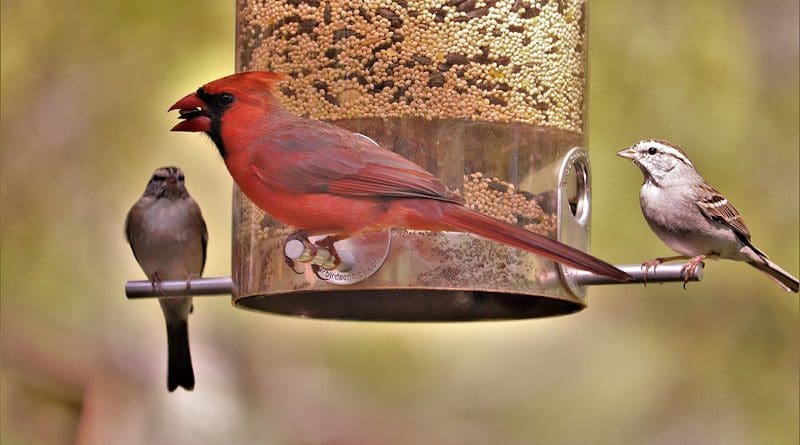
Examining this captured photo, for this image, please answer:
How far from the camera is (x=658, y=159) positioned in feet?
23.6

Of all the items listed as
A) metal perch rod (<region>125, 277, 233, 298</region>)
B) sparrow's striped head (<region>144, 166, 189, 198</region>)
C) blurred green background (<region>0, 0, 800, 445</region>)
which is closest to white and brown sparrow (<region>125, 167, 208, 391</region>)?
sparrow's striped head (<region>144, 166, 189, 198</region>)

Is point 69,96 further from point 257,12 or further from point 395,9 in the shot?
point 395,9

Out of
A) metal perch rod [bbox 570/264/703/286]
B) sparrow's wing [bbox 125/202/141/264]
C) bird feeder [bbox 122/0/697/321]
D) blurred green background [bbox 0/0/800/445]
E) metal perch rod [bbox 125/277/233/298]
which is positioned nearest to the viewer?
metal perch rod [bbox 570/264/703/286]

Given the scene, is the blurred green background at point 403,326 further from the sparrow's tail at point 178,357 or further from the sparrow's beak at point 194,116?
the sparrow's beak at point 194,116

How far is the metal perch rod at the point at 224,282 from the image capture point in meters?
6.01

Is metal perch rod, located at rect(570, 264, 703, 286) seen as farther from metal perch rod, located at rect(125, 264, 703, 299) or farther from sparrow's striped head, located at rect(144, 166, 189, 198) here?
sparrow's striped head, located at rect(144, 166, 189, 198)

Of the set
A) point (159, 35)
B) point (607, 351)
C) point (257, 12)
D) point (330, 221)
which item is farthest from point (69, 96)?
point (330, 221)

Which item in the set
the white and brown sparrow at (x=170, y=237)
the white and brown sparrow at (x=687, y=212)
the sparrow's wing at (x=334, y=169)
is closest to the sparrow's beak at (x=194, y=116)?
the sparrow's wing at (x=334, y=169)

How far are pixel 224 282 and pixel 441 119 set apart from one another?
1100mm

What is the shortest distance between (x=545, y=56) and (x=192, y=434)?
118 inches

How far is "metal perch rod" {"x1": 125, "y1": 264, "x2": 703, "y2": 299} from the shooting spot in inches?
237

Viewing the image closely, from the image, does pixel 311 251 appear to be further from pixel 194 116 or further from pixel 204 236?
pixel 204 236

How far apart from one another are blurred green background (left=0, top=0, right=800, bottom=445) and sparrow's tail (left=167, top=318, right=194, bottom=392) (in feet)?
0.58

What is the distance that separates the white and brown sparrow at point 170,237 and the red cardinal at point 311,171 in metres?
2.89
